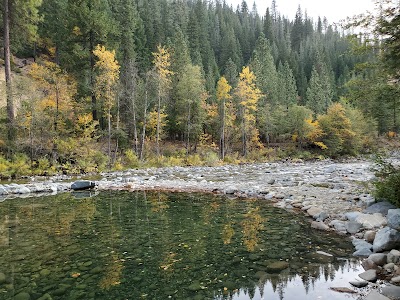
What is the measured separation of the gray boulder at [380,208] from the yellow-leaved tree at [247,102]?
2611cm

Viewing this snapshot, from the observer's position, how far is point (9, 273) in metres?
4.90

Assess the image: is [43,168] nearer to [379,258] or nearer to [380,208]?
[380,208]

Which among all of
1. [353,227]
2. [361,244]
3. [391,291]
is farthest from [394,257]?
[353,227]

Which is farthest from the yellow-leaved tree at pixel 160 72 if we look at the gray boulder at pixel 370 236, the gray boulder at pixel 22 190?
the gray boulder at pixel 370 236

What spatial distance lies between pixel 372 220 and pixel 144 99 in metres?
23.9

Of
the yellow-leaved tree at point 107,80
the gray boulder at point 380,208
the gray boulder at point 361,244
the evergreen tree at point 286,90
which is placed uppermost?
the evergreen tree at point 286,90

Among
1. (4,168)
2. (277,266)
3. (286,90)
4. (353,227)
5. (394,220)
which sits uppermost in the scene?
(286,90)

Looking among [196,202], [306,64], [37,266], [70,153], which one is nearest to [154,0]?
[306,64]

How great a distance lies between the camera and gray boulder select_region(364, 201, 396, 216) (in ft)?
24.7

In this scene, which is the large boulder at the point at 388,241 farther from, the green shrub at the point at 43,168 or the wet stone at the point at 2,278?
the green shrub at the point at 43,168

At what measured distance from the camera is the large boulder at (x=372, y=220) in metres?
6.82

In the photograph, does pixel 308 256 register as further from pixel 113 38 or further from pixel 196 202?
pixel 113 38

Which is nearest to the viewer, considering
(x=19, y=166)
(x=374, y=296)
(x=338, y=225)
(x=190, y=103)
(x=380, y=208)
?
(x=374, y=296)

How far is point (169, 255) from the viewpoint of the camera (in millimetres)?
5699
